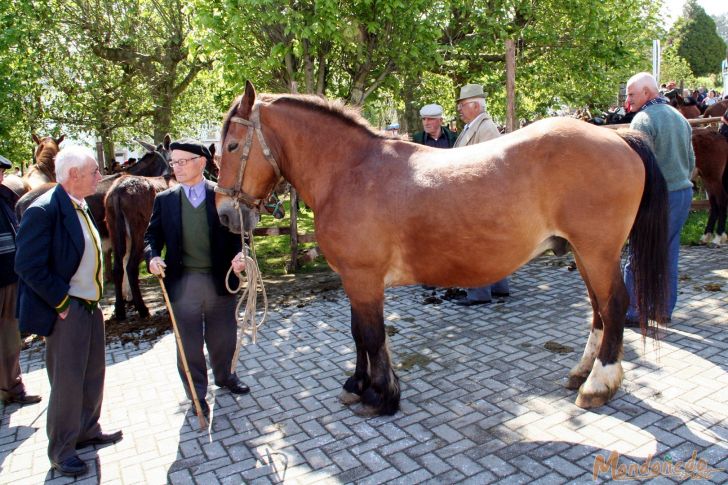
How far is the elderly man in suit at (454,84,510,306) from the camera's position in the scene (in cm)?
587

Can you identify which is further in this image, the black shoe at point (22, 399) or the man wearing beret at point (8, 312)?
the black shoe at point (22, 399)

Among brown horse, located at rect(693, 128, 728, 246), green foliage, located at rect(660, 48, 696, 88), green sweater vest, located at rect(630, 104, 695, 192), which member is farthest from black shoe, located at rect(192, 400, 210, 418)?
green foliage, located at rect(660, 48, 696, 88)

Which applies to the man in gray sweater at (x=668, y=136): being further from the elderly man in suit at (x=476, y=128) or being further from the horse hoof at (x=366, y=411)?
the horse hoof at (x=366, y=411)

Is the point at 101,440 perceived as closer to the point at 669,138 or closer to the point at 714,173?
the point at 669,138

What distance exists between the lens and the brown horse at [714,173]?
8.37m

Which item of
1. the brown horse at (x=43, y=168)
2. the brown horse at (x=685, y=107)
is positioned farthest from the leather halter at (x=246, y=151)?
the brown horse at (x=685, y=107)

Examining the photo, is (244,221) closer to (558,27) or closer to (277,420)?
(277,420)

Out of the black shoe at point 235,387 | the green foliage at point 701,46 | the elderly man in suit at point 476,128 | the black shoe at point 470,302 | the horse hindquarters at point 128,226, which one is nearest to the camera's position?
the black shoe at point 235,387

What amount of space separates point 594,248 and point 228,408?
3079mm

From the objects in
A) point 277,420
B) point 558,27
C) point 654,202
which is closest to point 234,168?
point 277,420

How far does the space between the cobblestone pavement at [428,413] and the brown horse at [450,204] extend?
340mm

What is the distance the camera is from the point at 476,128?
5.88m

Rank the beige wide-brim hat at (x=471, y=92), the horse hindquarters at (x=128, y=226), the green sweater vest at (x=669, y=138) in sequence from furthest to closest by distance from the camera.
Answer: the horse hindquarters at (x=128, y=226) → the beige wide-brim hat at (x=471, y=92) → the green sweater vest at (x=669, y=138)

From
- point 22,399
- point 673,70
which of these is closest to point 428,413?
point 22,399
